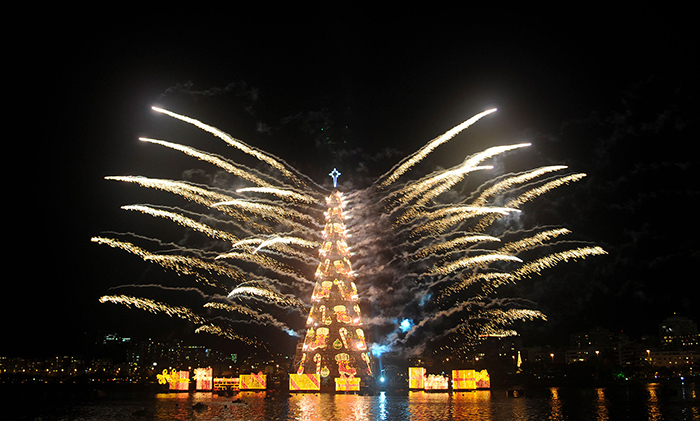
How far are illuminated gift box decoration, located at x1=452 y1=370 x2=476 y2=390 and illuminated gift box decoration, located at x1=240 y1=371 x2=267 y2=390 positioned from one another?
827 inches

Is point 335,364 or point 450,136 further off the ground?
point 450,136

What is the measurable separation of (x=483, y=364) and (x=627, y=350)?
6498cm

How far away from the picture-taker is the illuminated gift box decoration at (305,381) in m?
49.8

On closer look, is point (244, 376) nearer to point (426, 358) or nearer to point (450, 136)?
point (426, 358)

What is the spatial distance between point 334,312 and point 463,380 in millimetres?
21645

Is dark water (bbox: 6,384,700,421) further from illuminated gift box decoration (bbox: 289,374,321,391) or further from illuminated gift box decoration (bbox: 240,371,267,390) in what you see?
illuminated gift box decoration (bbox: 240,371,267,390)

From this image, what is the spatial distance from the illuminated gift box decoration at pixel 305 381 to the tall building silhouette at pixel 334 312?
0.44 m

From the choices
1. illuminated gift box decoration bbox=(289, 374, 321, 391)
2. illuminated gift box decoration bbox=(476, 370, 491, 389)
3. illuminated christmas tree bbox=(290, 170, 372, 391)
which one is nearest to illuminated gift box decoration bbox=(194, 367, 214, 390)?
illuminated gift box decoration bbox=(289, 374, 321, 391)

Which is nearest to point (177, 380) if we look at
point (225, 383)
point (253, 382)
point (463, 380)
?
point (225, 383)

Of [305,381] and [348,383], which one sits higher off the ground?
[305,381]

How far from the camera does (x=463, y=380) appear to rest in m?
60.9

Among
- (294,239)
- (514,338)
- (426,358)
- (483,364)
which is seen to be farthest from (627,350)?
(294,239)

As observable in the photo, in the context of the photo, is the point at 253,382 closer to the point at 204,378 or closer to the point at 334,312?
the point at 204,378

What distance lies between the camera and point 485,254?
136ft
